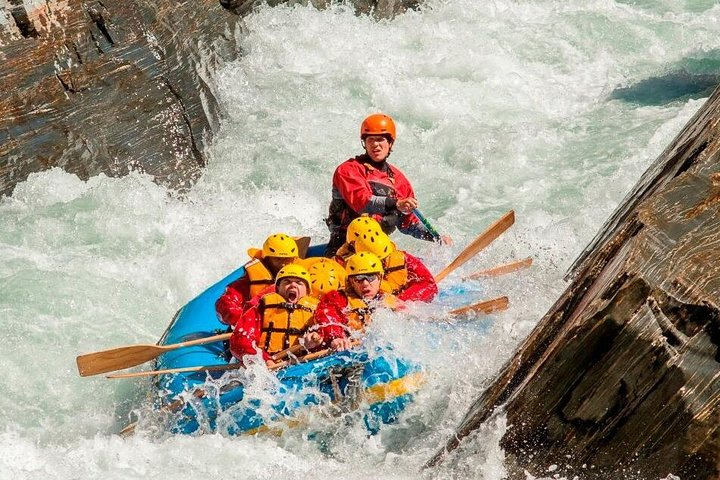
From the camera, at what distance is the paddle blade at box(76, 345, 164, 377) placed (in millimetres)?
5891

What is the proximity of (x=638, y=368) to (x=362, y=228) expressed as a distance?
2865 mm

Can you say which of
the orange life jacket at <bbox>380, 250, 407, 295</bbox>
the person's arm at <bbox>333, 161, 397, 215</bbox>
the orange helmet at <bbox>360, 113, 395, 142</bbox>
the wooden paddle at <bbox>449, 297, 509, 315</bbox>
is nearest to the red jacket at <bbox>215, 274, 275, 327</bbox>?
the orange life jacket at <bbox>380, 250, 407, 295</bbox>

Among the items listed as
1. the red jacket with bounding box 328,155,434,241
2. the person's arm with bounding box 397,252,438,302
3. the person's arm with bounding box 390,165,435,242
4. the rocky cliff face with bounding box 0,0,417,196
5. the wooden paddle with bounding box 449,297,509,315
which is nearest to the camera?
the wooden paddle with bounding box 449,297,509,315

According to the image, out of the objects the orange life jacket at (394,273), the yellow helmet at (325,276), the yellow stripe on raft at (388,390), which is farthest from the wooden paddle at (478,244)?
the yellow stripe on raft at (388,390)

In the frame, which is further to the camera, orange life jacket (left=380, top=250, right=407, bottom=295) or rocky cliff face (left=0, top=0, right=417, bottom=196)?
rocky cliff face (left=0, top=0, right=417, bottom=196)

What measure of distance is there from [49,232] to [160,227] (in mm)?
998

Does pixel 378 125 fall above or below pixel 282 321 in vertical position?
above

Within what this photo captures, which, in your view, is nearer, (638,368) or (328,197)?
(638,368)

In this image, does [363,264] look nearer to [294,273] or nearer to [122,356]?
[294,273]

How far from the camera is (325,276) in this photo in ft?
19.8

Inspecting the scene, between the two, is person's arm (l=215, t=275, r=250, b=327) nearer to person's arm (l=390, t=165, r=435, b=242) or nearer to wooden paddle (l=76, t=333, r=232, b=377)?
wooden paddle (l=76, t=333, r=232, b=377)

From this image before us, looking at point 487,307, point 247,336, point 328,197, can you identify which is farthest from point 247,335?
point 328,197

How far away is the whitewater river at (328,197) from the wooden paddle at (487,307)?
0.08m

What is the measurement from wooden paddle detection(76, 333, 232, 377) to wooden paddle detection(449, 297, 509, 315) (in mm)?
1469
